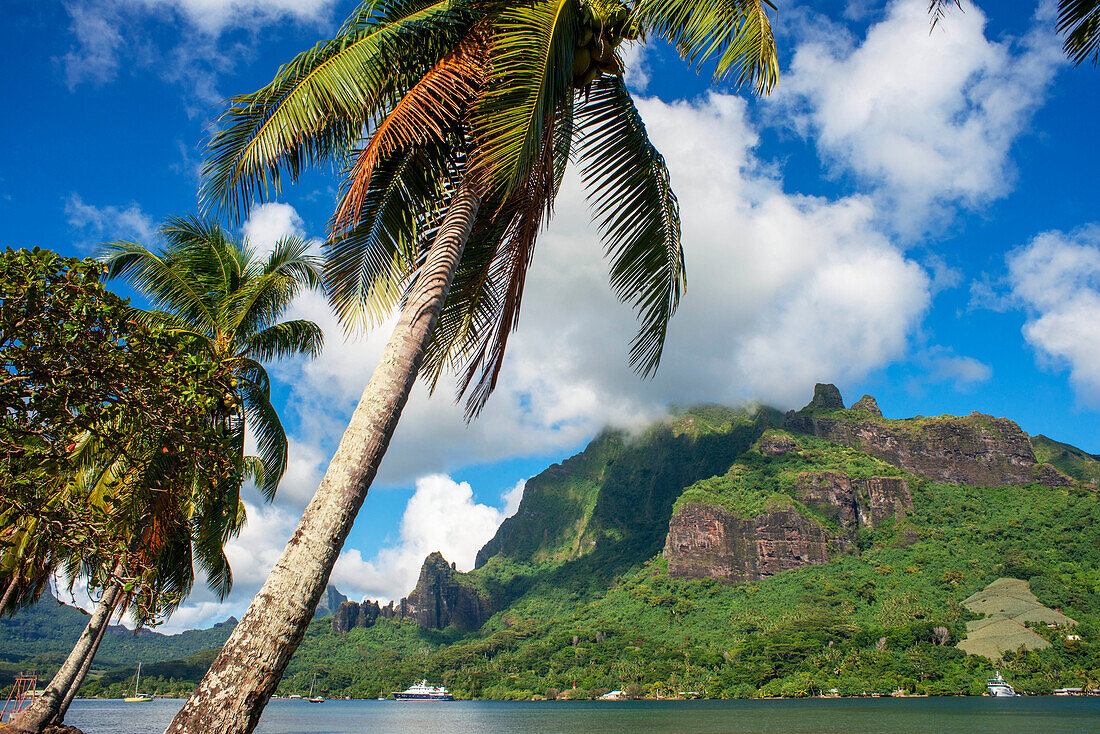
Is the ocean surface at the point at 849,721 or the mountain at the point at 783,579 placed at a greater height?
the mountain at the point at 783,579

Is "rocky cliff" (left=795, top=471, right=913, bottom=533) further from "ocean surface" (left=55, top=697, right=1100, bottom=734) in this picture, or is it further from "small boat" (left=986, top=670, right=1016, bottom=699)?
"small boat" (left=986, top=670, right=1016, bottom=699)

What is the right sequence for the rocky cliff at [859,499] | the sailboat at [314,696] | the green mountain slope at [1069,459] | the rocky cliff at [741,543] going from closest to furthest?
the rocky cliff at [741,543]
the rocky cliff at [859,499]
the sailboat at [314,696]
the green mountain slope at [1069,459]

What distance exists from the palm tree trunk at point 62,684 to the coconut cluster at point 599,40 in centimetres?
997

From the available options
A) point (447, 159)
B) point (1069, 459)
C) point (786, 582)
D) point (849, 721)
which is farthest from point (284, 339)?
point (1069, 459)

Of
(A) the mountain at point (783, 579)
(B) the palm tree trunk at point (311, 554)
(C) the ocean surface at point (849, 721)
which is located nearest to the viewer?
(B) the palm tree trunk at point (311, 554)

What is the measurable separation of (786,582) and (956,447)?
48403 millimetres

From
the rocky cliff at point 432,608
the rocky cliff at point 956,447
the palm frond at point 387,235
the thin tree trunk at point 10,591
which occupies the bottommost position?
the thin tree trunk at point 10,591

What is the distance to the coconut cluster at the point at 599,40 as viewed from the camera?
4770mm

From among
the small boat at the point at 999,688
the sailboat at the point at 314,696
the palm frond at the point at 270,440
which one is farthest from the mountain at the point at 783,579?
the palm frond at the point at 270,440

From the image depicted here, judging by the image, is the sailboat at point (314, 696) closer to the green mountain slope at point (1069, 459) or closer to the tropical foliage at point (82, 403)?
the tropical foliage at point (82, 403)

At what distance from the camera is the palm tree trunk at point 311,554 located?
2645mm

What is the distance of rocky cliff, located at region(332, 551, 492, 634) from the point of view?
530 ft

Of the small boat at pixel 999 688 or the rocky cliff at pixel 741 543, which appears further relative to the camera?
the rocky cliff at pixel 741 543

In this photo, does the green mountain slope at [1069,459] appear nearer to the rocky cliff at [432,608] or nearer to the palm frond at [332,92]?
the rocky cliff at [432,608]
